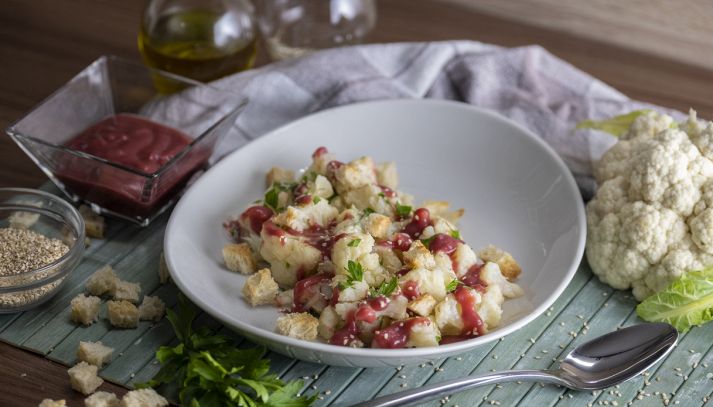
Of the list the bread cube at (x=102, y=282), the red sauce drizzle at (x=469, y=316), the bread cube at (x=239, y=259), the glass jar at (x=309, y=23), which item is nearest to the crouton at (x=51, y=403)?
the bread cube at (x=102, y=282)

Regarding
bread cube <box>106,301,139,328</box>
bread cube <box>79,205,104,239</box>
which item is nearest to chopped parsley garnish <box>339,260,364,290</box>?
bread cube <box>106,301,139,328</box>

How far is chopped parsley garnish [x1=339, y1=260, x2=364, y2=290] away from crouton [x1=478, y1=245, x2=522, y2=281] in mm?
445

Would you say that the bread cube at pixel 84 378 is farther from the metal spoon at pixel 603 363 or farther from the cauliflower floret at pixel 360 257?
the metal spoon at pixel 603 363

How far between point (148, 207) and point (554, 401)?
1.27 metres

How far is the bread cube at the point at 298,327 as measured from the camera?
2.24 meters

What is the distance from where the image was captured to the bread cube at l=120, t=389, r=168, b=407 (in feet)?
6.93

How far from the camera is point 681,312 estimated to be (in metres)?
2.45

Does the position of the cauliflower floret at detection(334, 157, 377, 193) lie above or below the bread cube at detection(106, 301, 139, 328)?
above

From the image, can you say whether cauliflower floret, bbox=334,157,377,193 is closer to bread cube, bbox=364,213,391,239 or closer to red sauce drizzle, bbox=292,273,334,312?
bread cube, bbox=364,213,391,239

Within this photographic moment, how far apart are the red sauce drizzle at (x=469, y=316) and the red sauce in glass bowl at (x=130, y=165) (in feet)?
3.12

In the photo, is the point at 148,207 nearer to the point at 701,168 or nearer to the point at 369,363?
the point at 369,363

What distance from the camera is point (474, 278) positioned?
2441mm

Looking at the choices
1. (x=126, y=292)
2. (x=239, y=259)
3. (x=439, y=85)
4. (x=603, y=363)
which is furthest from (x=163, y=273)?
(x=439, y=85)

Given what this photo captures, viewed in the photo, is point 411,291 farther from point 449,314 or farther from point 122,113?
point 122,113
